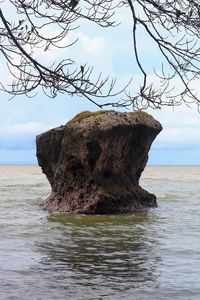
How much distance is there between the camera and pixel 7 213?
18.0 metres

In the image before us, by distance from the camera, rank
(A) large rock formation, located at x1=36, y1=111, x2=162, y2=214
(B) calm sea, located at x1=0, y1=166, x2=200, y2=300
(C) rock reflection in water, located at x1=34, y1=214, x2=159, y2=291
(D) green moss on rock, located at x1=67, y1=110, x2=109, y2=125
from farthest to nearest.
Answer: (D) green moss on rock, located at x1=67, y1=110, x2=109, y2=125 < (A) large rock formation, located at x1=36, y1=111, x2=162, y2=214 < (C) rock reflection in water, located at x1=34, y1=214, x2=159, y2=291 < (B) calm sea, located at x1=0, y1=166, x2=200, y2=300

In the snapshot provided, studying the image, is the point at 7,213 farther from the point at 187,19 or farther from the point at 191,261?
the point at 187,19

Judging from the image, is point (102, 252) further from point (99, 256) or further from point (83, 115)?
point (83, 115)

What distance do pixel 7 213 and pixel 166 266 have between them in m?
9.47

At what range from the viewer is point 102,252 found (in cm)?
1079

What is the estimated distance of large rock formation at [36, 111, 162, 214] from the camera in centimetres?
1717

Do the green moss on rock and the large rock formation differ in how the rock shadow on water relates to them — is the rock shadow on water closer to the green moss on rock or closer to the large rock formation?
the large rock formation

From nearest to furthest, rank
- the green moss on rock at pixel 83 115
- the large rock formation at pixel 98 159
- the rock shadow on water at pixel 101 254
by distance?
the rock shadow on water at pixel 101 254 → the large rock formation at pixel 98 159 → the green moss on rock at pixel 83 115

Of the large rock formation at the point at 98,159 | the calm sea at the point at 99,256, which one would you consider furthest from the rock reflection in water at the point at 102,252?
the large rock formation at the point at 98,159

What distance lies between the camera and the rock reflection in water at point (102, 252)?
843 cm

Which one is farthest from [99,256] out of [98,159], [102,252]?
[98,159]

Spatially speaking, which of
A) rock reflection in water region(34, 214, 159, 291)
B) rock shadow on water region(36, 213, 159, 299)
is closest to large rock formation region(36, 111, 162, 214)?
rock reflection in water region(34, 214, 159, 291)

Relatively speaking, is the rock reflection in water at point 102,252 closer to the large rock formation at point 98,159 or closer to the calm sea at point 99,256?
the calm sea at point 99,256

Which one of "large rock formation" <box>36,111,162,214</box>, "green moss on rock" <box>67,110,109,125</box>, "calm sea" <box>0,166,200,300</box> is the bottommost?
"calm sea" <box>0,166,200,300</box>
